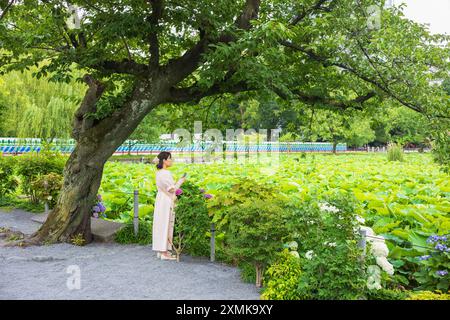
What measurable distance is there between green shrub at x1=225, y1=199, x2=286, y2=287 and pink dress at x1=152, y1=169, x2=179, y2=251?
1.47m

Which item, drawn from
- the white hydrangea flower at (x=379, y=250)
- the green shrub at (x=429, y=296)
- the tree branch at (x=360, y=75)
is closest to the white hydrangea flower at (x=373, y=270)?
the white hydrangea flower at (x=379, y=250)

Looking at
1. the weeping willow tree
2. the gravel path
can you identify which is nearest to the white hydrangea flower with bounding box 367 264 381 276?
the gravel path

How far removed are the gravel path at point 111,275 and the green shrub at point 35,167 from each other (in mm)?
4974

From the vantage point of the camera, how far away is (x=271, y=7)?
897cm

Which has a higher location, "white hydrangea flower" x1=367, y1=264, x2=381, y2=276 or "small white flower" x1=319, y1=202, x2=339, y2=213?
"small white flower" x1=319, y1=202, x2=339, y2=213

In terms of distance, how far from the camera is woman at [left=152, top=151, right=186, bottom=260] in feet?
23.2

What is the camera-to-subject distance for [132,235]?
8.36 m

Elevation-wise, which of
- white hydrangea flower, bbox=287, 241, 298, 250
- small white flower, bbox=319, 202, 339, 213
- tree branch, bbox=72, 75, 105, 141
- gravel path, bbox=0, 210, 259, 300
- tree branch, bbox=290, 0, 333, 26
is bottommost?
gravel path, bbox=0, 210, 259, 300

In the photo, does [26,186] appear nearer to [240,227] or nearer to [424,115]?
[240,227]

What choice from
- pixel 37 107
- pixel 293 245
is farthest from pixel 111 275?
pixel 37 107

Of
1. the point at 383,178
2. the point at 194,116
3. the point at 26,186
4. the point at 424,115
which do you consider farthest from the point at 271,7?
the point at 26,186

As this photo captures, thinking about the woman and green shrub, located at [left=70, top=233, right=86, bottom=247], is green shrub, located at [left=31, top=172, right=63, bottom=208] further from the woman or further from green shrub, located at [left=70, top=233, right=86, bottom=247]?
the woman

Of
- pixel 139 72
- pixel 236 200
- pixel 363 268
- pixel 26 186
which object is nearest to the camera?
pixel 363 268

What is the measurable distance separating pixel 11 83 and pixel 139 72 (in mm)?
19858
